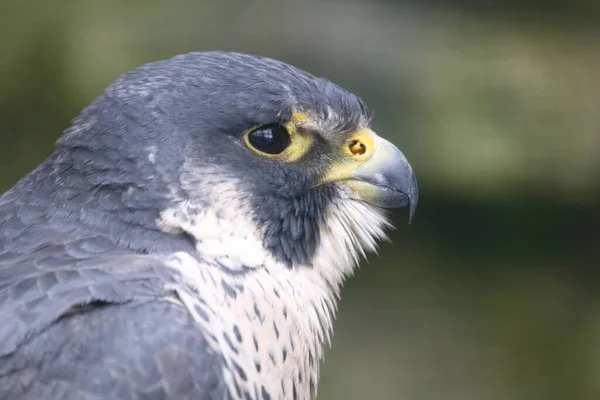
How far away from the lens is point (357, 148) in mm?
2928

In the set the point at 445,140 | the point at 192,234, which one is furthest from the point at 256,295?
A: the point at 445,140

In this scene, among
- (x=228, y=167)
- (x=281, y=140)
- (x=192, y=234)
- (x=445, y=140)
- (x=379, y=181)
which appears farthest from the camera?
(x=445, y=140)

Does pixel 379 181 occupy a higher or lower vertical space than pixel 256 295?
higher

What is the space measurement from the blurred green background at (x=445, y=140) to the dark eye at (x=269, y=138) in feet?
9.18

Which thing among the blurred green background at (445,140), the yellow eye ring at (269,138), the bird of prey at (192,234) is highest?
the yellow eye ring at (269,138)

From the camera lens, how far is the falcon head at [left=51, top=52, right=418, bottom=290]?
249cm

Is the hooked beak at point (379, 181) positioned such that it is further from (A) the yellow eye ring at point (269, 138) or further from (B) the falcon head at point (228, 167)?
(A) the yellow eye ring at point (269, 138)

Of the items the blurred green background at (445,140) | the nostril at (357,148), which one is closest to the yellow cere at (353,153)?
the nostril at (357,148)

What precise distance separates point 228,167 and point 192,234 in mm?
272

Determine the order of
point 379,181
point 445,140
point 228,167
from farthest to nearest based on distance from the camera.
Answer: point 445,140
point 379,181
point 228,167

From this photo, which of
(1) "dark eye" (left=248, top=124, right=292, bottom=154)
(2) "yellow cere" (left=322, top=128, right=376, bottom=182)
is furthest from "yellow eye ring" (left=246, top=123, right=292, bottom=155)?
(2) "yellow cere" (left=322, top=128, right=376, bottom=182)

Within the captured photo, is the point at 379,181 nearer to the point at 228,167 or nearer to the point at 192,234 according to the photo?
the point at 228,167

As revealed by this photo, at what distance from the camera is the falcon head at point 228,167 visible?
249cm

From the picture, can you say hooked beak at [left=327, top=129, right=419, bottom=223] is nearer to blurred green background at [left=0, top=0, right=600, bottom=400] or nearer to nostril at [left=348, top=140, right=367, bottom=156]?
nostril at [left=348, top=140, right=367, bottom=156]
